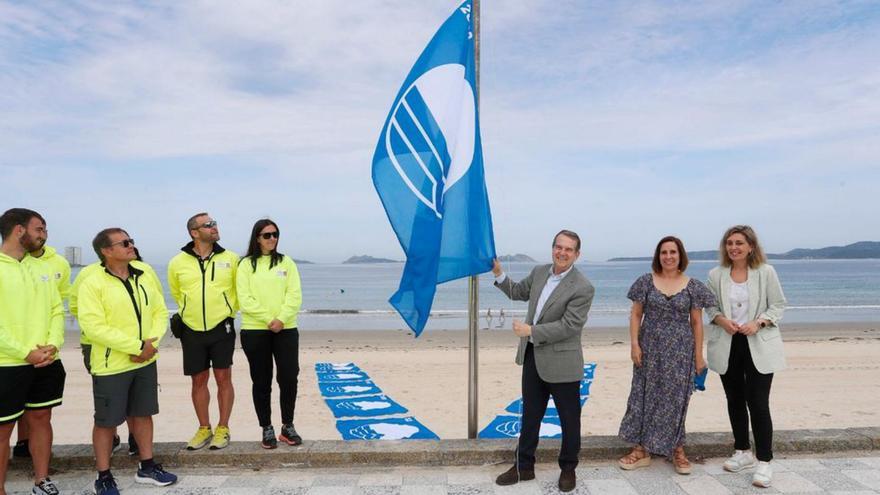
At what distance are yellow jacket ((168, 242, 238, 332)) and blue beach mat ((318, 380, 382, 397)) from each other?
413 cm

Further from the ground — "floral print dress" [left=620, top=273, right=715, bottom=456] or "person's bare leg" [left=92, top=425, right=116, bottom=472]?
"floral print dress" [left=620, top=273, right=715, bottom=456]

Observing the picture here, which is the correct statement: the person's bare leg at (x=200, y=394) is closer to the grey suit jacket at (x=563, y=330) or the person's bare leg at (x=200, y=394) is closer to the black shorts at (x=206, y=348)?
the black shorts at (x=206, y=348)

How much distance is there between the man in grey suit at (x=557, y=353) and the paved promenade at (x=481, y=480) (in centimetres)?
18

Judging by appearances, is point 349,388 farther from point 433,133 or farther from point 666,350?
point 666,350

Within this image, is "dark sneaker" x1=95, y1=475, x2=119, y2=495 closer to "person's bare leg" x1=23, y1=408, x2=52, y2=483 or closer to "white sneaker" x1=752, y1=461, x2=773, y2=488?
"person's bare leg" x1=23, y1=408, x2=52, y2=483

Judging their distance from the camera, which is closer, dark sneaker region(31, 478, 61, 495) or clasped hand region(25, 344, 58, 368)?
clasped hand region(25, 344, 58, 368)

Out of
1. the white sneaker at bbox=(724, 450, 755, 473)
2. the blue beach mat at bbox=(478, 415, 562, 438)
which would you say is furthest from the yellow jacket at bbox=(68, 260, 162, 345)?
the white sneaker at bbox=(724, 450, 755, 473)

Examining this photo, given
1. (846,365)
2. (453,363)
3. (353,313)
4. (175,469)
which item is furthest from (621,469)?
(353,313)

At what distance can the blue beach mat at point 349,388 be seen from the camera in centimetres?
818

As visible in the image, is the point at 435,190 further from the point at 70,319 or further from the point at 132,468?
the point at 70,319

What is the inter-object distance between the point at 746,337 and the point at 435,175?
2.26 m

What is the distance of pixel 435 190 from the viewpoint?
398 centimetres

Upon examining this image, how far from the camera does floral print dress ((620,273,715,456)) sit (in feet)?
12.6

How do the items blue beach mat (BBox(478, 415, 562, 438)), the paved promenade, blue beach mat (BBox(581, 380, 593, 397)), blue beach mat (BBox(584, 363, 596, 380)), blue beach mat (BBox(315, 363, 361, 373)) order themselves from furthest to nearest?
1. blue beach mat (BBox(315, 363, 361, 373))
2. blue beach mat (BBox(584, 363, 596, 380))
3. blue beach mat (BBox(581, 380, 593, 397))
4. blue beach mat (BBox(478, 415, 562, 438))
5. the paved promenade
